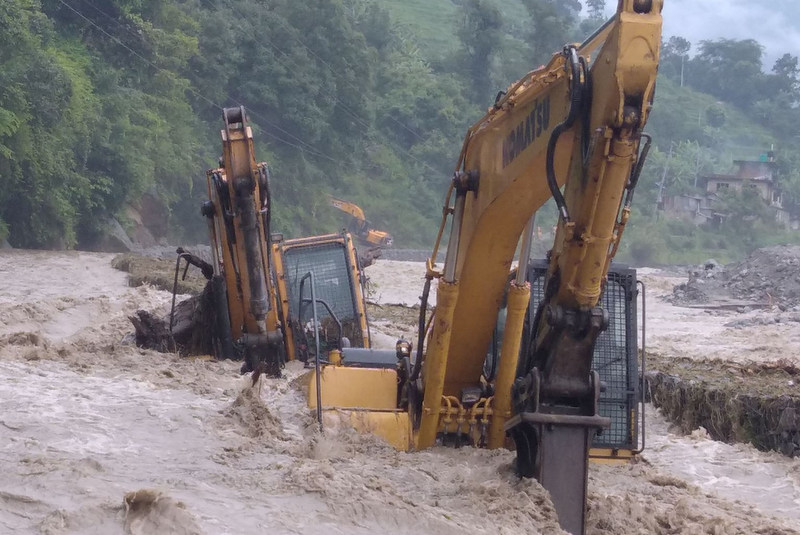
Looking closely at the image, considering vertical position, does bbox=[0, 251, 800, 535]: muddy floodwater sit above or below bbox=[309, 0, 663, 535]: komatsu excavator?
below

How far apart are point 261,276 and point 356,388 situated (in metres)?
2.61

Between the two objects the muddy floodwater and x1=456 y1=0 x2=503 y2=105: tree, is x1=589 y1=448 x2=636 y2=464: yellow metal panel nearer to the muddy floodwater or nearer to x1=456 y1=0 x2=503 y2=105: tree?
the muddy floodwater

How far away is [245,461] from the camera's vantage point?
6.95m

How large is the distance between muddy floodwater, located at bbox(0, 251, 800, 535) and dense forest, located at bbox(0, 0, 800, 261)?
18647 millimetres

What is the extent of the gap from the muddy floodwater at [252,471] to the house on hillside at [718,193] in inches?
2492

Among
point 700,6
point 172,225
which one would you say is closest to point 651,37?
point 172,225

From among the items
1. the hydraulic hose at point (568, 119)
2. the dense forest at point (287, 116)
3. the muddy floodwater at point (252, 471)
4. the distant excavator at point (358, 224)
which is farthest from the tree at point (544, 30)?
the hydraulic hose at point (568, 119)

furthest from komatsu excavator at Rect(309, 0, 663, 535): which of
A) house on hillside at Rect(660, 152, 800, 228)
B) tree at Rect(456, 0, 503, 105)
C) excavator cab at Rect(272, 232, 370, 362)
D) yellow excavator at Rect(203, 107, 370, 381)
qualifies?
house on hillside at Rect(660, 152, 800, 228)

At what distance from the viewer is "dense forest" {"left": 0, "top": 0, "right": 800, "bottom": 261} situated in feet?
100

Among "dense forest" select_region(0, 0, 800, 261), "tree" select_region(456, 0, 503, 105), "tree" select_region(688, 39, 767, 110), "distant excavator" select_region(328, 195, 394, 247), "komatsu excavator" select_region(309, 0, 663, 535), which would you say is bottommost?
"komatsu excavator" select_region(309, 0, 663, 535)

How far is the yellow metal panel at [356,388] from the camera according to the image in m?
8.25

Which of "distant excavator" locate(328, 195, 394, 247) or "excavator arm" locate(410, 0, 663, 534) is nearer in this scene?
"excavator arm" locate(410, 0, 663, 534)

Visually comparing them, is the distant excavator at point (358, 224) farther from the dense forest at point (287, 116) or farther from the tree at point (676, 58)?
the tree at point (676, 58)

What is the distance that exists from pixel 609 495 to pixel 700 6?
200026mm
